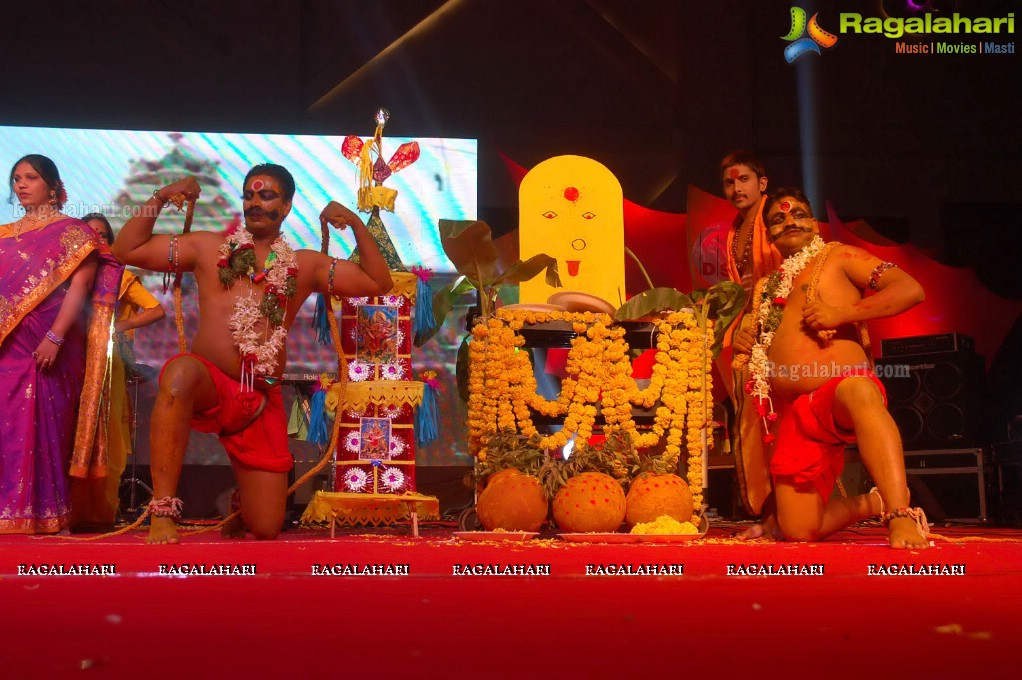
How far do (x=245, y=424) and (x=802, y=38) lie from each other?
22.2 ft

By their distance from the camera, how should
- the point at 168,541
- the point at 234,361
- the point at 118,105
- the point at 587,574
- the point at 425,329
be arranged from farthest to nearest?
1. the point at 118,105
2. the point at 425,329
3. the point at 234,361
4. the point at 168,541
5. the point at 587,574

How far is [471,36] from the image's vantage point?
29.9 ft

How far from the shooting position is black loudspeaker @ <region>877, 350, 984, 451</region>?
6652mm

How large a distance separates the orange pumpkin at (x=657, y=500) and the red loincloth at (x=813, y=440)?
16.4 inches

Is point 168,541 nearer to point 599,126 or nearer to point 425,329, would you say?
point 425,329

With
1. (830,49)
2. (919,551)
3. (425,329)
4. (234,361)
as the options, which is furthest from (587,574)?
(830,49)

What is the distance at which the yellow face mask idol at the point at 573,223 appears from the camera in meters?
5.25

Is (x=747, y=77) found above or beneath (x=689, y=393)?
above

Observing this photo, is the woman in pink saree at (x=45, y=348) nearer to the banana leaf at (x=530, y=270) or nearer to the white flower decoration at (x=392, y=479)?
the white flower decoration at (x=392, y=479)

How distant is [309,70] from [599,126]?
2.67 meters

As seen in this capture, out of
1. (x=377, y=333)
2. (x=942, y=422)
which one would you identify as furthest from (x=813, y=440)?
(x=942, y=422)

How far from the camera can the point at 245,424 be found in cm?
434

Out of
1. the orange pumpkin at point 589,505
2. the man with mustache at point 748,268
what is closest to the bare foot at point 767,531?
the man with mustache at point 748,268

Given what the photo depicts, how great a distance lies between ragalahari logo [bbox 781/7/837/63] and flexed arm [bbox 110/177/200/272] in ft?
21.5
